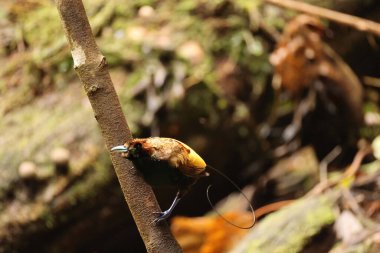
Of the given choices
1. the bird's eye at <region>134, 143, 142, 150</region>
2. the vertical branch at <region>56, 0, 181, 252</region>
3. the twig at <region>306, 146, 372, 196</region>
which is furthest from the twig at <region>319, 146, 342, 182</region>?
the bird's eye at <region>134, 143, 142, 150</region>

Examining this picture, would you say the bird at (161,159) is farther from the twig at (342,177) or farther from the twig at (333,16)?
the twig at (333,16)

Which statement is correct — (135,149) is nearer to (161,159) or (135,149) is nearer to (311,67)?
(161,159)

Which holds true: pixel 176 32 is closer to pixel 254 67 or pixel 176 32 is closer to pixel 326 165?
pixel 254 67

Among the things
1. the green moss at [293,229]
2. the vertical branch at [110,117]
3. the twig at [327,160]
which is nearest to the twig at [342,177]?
the twig at [327,160]

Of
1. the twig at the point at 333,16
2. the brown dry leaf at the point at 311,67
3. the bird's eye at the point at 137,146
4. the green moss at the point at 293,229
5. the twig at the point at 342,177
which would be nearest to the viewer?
the bird's eye at the point at 137,146

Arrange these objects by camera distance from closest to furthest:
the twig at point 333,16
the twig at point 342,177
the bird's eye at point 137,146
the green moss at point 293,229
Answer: the bird's eye at point 137,146, the green moss at point 293,229, the twig at point 342,177, the twig at point 333,16

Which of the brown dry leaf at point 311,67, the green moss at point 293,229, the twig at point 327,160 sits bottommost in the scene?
the twig at point 327,160

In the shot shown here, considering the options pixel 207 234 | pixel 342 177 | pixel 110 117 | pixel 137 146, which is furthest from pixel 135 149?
pixel 342 177

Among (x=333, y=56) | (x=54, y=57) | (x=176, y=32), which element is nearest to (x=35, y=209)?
(x=54, y=57)

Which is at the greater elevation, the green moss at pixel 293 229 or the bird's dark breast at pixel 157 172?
the bird's dark breast at pixel 157 172
